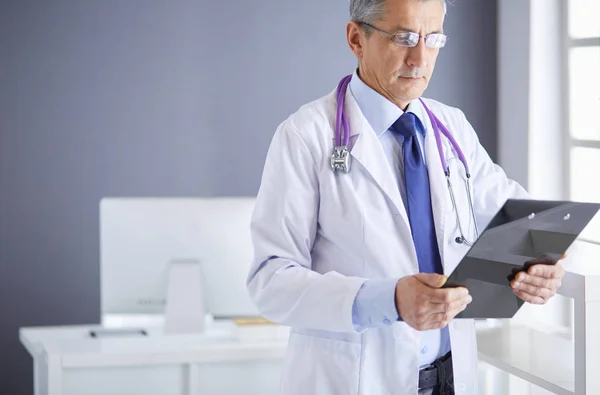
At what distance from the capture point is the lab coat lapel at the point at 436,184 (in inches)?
71.3

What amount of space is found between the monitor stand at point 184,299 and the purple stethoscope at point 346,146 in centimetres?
146

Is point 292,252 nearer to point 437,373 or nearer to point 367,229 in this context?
point 367,229

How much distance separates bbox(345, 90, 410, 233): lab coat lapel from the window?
7.70 feet

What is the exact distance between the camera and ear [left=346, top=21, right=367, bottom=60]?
1.81 metres

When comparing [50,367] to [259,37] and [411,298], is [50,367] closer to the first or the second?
[411,298]

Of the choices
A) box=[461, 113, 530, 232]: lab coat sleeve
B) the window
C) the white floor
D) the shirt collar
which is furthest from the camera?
the window

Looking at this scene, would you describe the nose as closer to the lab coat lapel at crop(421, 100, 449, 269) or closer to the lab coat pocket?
the lab coat lapel at crop(421, 100, 449, 269)

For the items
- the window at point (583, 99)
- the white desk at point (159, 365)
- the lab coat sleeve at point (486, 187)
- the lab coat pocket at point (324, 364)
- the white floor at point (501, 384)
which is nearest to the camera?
the lab coat pocket at point (324, 364)

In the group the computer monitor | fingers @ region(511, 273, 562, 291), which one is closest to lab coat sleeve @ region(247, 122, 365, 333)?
fingers @ region(511, 273, 562, 291)

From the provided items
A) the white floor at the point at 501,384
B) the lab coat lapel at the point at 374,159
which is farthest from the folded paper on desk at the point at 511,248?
the white floor at the point at 501,384

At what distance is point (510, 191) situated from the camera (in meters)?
2.05

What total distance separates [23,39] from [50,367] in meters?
2.02

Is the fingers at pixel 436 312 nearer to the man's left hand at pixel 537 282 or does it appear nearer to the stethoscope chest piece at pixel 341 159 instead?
the man's left hand at pixel 537 282

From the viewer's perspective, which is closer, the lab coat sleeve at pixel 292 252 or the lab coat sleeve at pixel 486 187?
the lab coat sleeve at pixel 292 252
